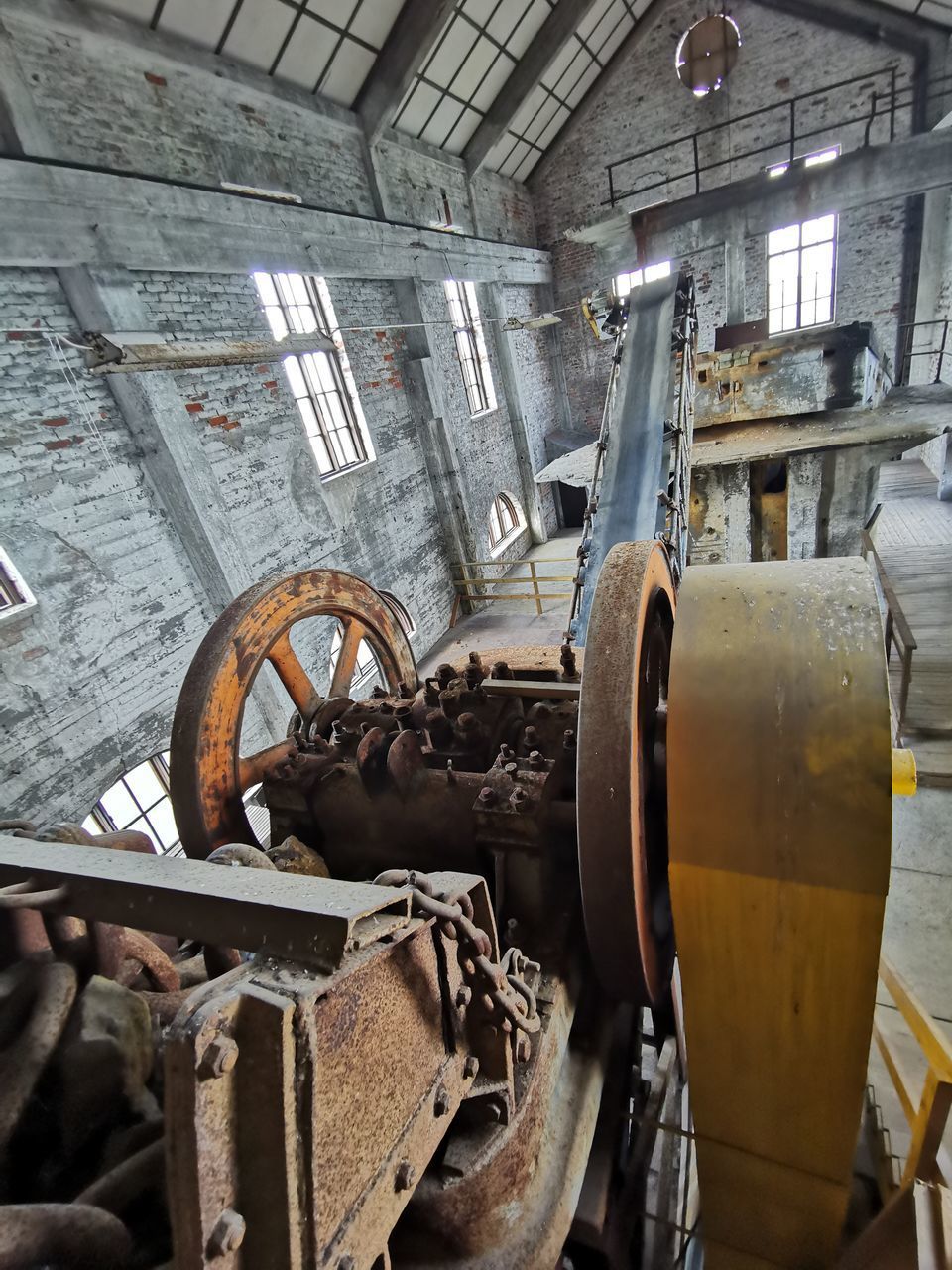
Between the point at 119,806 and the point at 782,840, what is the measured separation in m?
5.55

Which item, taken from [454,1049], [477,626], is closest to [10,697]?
[454,1049]

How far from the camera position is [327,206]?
8.21 metres

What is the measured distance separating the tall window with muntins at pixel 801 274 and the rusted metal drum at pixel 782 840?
46.4ft

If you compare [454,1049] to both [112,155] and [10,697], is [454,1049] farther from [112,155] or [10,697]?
[112,155]

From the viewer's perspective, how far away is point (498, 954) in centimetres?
159

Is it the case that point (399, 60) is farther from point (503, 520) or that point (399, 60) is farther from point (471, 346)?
point (503, 520)

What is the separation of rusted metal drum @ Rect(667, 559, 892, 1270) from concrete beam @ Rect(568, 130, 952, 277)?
8937 millimetres

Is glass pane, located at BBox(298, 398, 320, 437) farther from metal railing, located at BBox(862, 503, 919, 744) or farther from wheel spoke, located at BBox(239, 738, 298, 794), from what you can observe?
metal railing, located at BBox(862, 503, 919, 744)

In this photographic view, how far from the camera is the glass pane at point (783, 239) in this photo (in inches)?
482

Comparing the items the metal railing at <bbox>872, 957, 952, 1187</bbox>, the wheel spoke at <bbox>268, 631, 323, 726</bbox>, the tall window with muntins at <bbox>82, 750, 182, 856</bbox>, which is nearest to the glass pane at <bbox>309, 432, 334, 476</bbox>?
the tall window with muntins at <bbox>82, 750, 182, 856</bbox>

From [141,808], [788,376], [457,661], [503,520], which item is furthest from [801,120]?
[141,808]

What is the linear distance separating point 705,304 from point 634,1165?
49.5ft

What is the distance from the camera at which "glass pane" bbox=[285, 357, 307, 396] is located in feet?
24.4

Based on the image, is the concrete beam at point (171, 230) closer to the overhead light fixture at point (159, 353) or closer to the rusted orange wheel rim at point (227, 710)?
the overhead light fixture at point (159, 353)
